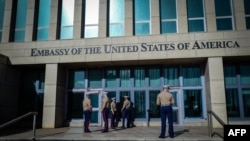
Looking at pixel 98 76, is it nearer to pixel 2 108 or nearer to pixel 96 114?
pixel 96 114

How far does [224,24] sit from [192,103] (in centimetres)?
491

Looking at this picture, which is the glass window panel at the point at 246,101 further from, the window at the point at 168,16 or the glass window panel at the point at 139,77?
the glass window panel at the point at 139,77

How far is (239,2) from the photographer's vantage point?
13.2m

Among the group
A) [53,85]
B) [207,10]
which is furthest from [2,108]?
[207,10]

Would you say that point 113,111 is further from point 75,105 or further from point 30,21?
point 30,21

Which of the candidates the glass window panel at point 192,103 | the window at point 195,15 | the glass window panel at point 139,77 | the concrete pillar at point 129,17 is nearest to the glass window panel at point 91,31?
the concrete pillar at point 129,17

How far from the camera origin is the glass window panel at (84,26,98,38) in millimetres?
14336

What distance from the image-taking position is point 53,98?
1326 cm

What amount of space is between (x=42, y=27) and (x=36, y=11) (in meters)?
1.10

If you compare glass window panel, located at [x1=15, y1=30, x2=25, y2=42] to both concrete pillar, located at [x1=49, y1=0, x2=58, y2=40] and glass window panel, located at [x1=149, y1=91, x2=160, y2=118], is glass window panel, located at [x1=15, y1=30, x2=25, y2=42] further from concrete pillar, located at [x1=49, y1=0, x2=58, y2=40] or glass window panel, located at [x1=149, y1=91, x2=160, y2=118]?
glass window panel, located at [x1=149, y1=91, x2=160, y2=118]

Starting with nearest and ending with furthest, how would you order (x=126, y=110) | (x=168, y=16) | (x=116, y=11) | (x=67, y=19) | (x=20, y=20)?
(x=126, y=110), (x=168, y=16), (x=116, y=11), (x=67, y=19), (x=20, y=20)

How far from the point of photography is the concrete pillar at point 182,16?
13.4m

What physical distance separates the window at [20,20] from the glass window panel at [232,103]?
A: 506 inches

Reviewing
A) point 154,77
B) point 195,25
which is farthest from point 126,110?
point 195,25
